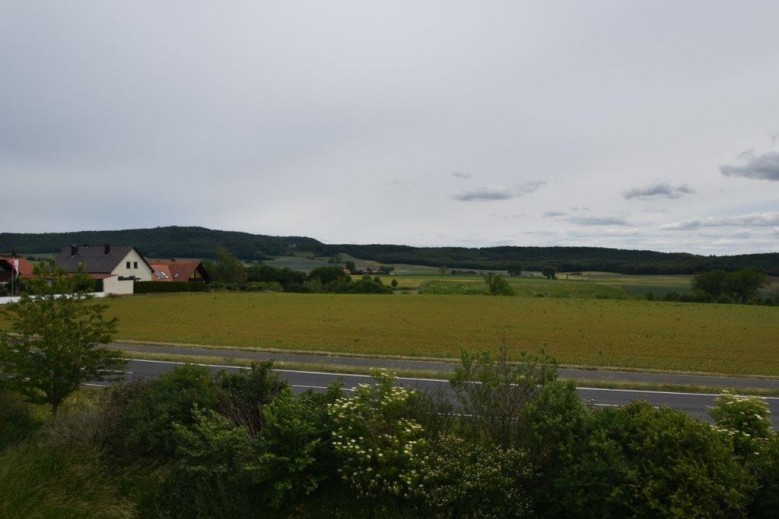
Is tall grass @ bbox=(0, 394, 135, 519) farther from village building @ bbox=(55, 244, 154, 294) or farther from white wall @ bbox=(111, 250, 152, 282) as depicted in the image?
white wall @ bbox=(111, 250, 152, 282)

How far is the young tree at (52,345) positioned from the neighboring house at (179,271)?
7383cm

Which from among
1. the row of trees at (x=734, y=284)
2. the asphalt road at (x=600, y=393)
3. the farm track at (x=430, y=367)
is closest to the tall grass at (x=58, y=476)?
the asphalt road at (x=600, y=393)

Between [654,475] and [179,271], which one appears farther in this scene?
[179,271]

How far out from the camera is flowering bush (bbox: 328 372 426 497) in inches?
271

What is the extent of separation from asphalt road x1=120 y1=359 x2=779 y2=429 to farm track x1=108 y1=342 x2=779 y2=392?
96 centimetres

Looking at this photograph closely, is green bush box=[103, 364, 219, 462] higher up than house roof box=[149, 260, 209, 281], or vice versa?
house roof box=[149, 260, 209, 281]

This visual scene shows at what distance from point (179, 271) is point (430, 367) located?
238 ft

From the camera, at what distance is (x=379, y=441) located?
23.5 ft

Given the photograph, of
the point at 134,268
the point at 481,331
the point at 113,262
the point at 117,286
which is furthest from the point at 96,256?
the point at 481,331

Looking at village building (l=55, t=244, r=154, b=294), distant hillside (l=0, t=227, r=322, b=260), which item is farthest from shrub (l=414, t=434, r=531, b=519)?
distant hillside (l=0, t=227, r=322, b=260)

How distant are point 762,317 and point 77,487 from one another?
166ft

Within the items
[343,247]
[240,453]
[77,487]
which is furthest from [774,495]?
[343,247]

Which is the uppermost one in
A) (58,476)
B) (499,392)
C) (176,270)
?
(176,270)

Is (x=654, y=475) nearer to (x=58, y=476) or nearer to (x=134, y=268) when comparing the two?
(x=58, y=476)
